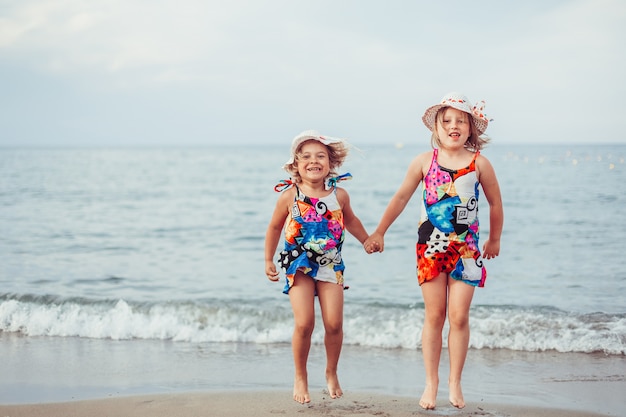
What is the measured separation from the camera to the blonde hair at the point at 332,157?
4.45m

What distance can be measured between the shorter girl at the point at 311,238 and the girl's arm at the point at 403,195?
23cm

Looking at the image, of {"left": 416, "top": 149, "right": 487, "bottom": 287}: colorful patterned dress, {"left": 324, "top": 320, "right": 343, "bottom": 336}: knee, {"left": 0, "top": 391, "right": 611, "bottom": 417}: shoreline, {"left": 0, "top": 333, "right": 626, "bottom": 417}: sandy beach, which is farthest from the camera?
{"left": 0, "top": 333, "right": 626, "bottom": 417}: sandy beach

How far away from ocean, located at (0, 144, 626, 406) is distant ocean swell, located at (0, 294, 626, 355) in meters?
0.02

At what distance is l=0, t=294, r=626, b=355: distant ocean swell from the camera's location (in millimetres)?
6812

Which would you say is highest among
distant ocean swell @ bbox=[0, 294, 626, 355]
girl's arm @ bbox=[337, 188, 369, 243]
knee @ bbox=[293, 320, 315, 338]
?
girl's arm @ bbox=[337, 188, 369, 243]

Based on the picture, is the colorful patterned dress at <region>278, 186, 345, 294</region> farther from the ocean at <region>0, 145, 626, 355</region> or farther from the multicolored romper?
the ocean at <region>0, 145, 626, 355</region>

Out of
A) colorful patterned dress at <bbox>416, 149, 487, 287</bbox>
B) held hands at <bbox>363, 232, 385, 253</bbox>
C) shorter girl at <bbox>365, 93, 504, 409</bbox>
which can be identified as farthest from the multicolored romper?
colorful patterned dress at <bbox>416, 149, 487, 287</bbox>

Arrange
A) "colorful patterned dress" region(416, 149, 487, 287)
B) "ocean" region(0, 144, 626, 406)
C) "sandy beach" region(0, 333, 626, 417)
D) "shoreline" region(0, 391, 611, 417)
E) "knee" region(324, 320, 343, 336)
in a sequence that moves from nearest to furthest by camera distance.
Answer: "colorful patterned dress" region(416, 149, 487, 287) < "knee" region(324, 320, 343, 336) < "shoreline" region(0, 391, 611, 417) < "sandy beach" region(0, 333, 626, 417) < "ocean" region(0, 144, 626, 406)

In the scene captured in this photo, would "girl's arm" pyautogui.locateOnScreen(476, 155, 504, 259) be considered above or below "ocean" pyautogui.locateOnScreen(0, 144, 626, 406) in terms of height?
above

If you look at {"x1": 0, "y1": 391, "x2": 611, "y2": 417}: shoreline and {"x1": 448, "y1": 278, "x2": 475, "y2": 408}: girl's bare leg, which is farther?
{"x1": 0, "y1": 391, "x2": 611, "y2": 417}: shoreline

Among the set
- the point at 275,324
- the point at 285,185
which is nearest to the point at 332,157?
the point at 285,185

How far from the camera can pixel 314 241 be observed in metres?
4.32

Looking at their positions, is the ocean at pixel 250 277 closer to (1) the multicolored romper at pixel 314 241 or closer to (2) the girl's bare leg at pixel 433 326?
(1) the multicolored romper at pixel 314 241

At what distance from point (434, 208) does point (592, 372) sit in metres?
2.50
